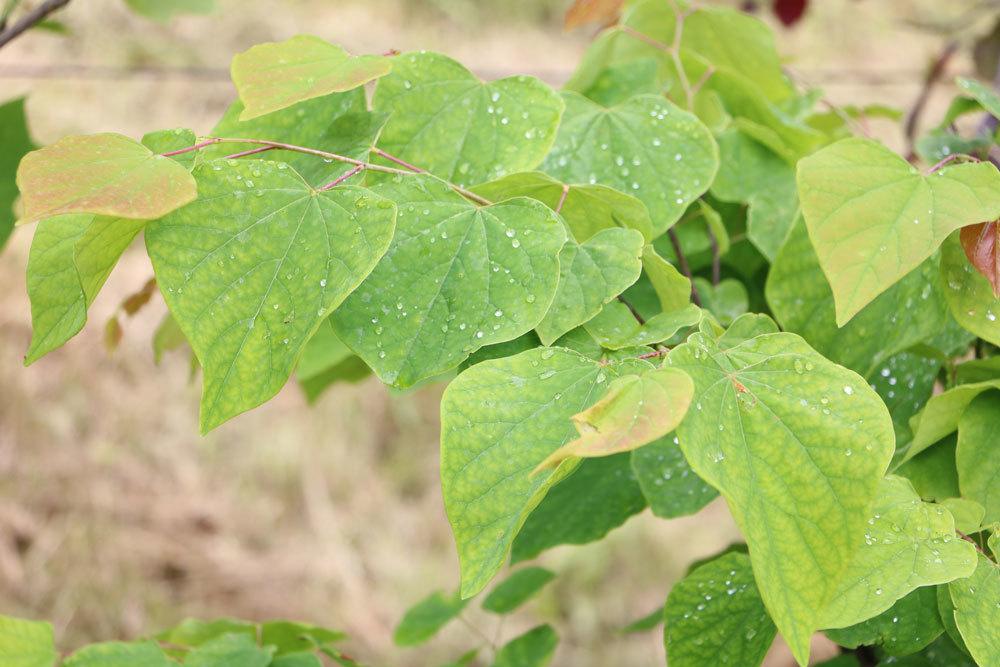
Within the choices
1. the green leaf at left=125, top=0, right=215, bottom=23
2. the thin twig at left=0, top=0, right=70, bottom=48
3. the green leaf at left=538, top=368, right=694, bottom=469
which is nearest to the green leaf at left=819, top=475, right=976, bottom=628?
the green leaf at left=538, top=368, right=694, bottom=469

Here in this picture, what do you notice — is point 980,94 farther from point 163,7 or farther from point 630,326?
point 163,7

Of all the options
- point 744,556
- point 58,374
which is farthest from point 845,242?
point 58,374

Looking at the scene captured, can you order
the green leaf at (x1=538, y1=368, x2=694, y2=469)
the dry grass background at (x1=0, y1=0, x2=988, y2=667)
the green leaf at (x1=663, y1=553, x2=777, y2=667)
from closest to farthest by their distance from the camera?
the green leaf at (x1=538, y1=368, x2=694, y2=469) → the green leaf at (x1=663, y1=553, x2=777, y2=667) → the dry grass background at (x1=0, y1=0, x2=988, y2=667)

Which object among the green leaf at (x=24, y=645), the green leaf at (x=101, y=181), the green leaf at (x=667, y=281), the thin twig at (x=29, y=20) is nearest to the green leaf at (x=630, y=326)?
the green leaf at (x=667, y=281)

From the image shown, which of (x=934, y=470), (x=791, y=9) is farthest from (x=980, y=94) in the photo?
(x=791, y=9)

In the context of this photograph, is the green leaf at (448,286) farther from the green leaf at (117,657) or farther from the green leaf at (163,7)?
the green leaf at (163,7)

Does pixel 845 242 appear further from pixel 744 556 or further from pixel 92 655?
pixel 92 655

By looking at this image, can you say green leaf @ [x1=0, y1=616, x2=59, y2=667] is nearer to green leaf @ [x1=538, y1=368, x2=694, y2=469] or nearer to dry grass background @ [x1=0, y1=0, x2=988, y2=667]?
green leaf @ [x1=538, y1=368, x2=694, y2=469]
